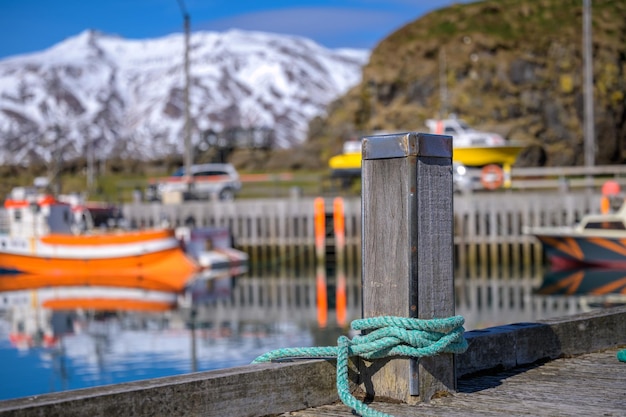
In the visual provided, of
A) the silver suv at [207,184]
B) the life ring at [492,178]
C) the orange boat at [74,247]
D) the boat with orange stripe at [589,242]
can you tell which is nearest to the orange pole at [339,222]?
the orange boat at [74,247]

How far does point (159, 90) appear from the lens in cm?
15950

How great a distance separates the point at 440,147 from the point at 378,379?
1418 millimetres


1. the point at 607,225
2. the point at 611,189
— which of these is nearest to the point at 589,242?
the point at 607,225

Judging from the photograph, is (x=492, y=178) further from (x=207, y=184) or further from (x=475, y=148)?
(x=207, y=184)

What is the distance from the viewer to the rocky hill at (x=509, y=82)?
4922 centimetres

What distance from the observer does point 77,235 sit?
35.3m

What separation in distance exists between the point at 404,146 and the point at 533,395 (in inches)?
67.0

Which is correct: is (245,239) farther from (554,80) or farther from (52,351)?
(554,80)

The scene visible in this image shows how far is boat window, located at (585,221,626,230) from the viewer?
29.4 metres

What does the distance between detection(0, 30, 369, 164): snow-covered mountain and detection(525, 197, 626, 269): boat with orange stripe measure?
90613mm

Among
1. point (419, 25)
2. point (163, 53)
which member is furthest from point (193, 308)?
point (163, 53)

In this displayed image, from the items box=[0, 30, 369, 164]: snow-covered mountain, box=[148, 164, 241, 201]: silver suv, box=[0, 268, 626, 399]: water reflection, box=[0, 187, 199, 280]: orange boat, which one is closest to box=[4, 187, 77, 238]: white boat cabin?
box=[0, 187, 199, 280]: orange boat

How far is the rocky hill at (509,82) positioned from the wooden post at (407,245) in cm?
4238

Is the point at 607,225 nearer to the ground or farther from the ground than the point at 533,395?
farther from the ground
